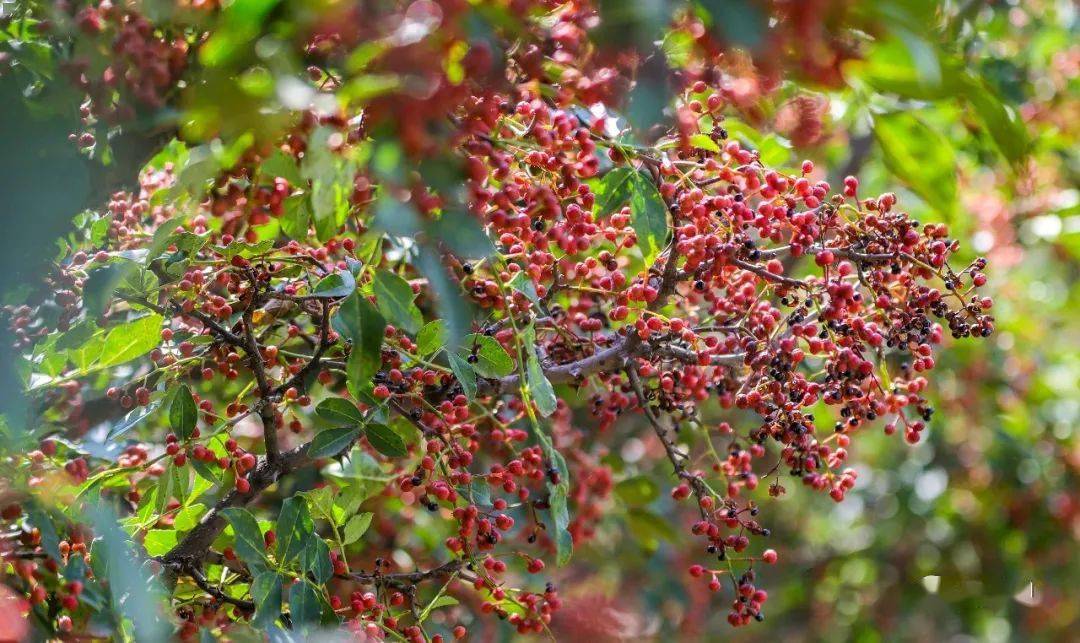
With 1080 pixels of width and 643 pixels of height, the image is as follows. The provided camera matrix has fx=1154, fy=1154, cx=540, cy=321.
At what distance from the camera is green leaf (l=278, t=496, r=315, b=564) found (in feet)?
4.39

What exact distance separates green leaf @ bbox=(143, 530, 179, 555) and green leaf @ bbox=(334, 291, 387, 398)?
1.51ft

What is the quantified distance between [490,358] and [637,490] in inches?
37.7

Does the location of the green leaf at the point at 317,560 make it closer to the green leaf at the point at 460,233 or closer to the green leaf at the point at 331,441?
the green leaf at the point at 331,441

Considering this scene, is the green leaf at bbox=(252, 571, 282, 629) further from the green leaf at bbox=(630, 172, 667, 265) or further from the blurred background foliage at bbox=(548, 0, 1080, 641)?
the blurred background foliage at bbox=(548, 0, 1080, 641)

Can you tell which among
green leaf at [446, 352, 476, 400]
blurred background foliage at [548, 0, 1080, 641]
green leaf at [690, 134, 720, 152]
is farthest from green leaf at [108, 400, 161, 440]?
blurred background foliage at [548, 0, 1080, 641]

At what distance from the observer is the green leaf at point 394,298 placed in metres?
1.11

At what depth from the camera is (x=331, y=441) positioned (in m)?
1.40

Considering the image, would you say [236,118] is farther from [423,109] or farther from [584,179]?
[584,179]

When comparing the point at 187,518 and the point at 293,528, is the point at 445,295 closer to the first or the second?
the point at 293,528

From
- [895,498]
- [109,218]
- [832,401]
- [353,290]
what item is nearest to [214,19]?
[353,290]

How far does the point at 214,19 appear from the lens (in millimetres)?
1077

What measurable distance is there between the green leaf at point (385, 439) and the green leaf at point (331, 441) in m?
0.02

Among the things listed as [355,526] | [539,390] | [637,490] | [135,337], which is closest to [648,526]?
[637,490]

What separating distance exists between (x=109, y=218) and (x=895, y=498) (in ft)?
10.7
